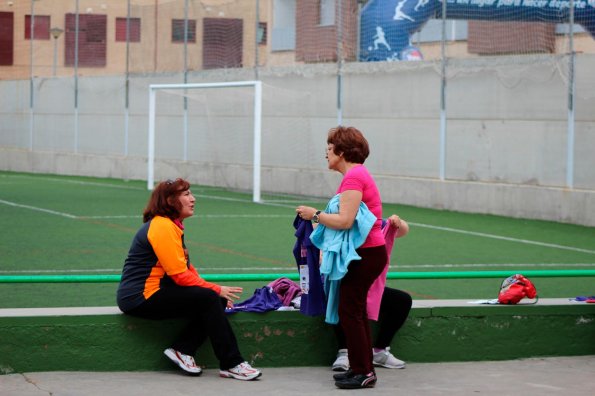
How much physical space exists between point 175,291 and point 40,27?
3494 centimetres

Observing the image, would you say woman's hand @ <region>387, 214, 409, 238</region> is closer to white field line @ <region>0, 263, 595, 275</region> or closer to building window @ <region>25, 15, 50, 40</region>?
white field line @ <region>0, 263, 595, 275</region>

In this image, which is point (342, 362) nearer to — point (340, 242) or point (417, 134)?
point (340, 242)

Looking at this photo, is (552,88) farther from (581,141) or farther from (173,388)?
(173,388)

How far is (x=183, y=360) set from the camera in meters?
8.27

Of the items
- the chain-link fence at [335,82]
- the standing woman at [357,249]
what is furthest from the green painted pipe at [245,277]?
the chain-link fence at [335,82]

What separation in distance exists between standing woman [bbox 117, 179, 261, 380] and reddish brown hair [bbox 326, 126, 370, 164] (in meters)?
0.99

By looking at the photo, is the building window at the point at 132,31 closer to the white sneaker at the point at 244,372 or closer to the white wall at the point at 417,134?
the white wall at the point at 417,134

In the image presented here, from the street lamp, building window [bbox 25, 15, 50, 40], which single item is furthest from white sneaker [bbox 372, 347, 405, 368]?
building window [bbox 25, 15, 50, 40]

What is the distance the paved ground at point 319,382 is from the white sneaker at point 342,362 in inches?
2.9

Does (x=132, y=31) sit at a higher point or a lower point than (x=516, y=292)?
higher

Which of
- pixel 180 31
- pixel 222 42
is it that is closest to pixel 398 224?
pixel 222 42

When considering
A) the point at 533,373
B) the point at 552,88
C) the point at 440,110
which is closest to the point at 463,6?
the point at 440,110

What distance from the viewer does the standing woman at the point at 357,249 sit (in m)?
8.00

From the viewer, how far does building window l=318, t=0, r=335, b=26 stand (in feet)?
91.5
